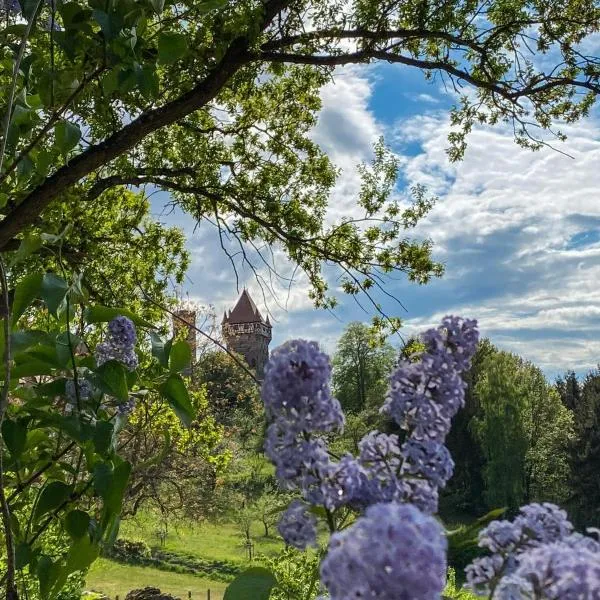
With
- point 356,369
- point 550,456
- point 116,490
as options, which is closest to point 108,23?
point 116,490

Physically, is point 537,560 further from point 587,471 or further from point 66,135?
point 587,471

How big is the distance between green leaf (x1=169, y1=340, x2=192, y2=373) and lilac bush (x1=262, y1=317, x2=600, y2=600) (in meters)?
0.86

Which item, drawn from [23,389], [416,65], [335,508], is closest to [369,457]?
[335,508]

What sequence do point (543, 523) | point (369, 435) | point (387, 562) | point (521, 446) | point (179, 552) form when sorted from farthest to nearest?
point (521, 446)
point (179, 552)
point (369, 435)
point (543, 523)
point (387, 562)

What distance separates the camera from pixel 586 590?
1.46 ft

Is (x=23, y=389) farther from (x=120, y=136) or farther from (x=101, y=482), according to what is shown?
(x=120, y=136)

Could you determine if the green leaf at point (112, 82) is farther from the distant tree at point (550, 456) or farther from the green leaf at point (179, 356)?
the distant tree at point (550, 456)

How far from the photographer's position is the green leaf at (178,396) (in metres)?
1.53

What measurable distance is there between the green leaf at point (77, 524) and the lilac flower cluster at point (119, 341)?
37 centimetres

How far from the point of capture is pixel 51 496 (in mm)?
1586

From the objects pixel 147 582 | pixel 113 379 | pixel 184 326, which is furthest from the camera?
pixel 147 582

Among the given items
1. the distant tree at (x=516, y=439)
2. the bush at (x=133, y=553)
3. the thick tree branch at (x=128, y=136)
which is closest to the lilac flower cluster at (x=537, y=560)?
the thick tree branch at (x=128, y=136)

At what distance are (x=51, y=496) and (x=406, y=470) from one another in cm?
115

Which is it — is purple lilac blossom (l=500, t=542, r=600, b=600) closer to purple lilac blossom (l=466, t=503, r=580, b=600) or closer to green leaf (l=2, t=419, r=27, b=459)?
purple lilac blossom (l=466, t=503, r=580, b=600)
